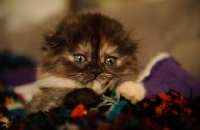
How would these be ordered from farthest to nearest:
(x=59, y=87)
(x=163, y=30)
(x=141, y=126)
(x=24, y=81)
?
1. (x=163, y=30)
2. (x=24, y=81)
3. (x=59, y=87)
4. (x=141, y=126)

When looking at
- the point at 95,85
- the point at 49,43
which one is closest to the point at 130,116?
the point at 95,85

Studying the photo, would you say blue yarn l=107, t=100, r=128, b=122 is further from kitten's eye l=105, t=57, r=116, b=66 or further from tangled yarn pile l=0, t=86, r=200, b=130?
kitten's eye l=105, t=57, r=116, b=66

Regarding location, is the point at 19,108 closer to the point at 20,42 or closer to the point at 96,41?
the point at 96,41

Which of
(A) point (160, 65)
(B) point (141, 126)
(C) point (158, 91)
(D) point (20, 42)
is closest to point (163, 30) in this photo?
(A) point (160, 65)

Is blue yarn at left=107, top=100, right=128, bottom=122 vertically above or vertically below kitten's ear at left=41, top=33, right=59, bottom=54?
below

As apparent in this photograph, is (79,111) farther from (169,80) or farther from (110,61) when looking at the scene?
(169,80)

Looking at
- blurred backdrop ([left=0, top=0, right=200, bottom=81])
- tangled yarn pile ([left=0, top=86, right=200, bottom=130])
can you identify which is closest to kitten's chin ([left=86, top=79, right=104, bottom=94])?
tangled yarn pile ([left=0, top=86, right=200, bottom=130])
